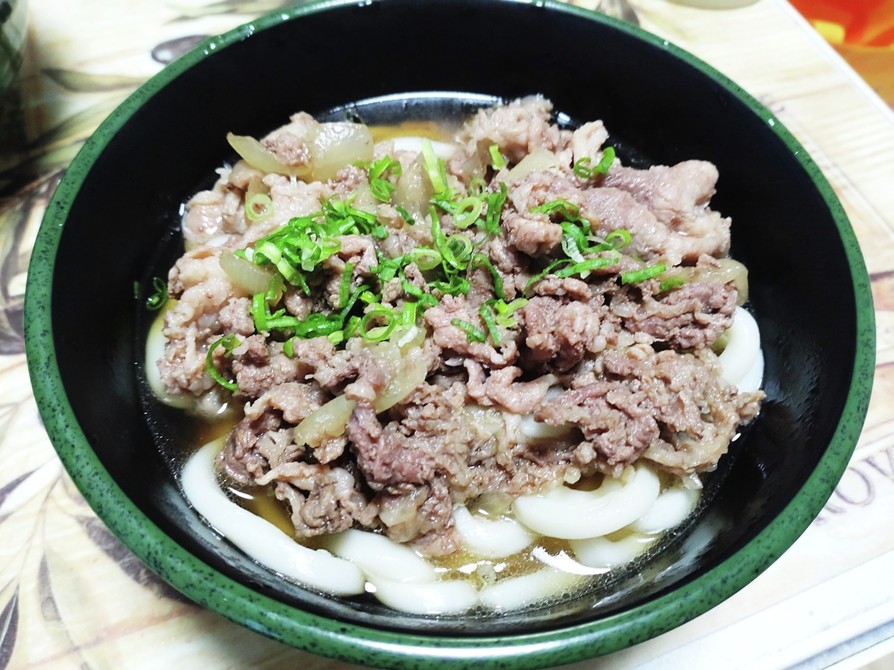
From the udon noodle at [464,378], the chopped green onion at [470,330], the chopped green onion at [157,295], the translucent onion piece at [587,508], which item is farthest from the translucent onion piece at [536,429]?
the chopped green onion at [157,295]

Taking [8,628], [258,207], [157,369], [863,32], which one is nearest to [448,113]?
[258,207]

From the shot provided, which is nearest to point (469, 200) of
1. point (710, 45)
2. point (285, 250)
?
point (285, 250)

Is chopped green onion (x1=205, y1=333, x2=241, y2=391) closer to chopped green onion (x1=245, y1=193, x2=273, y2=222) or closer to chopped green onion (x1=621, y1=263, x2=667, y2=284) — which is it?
chopped green onion (x1=245, y1=193, x2=273, y2=222)

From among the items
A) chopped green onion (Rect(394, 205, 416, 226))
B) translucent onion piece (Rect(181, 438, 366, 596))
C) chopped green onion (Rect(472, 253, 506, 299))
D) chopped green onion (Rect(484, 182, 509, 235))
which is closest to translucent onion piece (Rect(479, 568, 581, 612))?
translucent onion piece (Rect(181, 438, 366, 596))

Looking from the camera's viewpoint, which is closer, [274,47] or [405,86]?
[274,47]

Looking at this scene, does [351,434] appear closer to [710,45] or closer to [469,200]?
[469,200]

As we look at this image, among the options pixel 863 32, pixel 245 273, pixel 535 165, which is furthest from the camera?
pixel 863 32

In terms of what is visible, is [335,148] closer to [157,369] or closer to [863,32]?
[157,369]
